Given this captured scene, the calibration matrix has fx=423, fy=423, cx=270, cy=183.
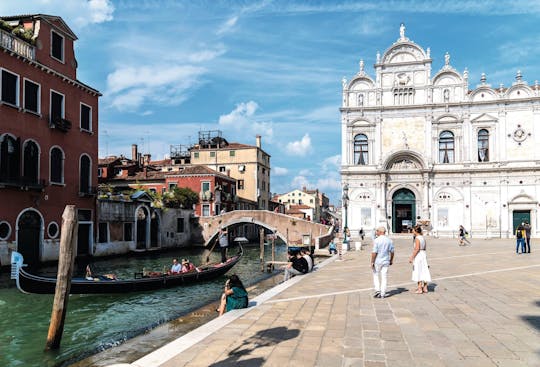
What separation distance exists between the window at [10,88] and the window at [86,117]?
15.6ft

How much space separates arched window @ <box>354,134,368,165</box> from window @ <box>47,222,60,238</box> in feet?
74.8

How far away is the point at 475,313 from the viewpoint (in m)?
6.78

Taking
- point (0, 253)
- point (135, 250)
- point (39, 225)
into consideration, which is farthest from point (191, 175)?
point (0, 253)

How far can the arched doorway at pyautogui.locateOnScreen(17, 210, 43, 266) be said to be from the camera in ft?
63.1

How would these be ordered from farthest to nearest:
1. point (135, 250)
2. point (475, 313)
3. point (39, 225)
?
1. point (135, 250)
2. point (39, 225)
3. point (475, 313)

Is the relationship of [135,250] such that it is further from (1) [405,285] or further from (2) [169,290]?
(1) [405,285]

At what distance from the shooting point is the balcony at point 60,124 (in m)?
20.9

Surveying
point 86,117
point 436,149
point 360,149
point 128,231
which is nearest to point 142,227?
point 128,231

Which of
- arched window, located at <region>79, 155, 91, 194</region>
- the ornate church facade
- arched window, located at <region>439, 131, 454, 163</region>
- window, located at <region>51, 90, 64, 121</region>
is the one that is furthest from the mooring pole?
arched window, located at <region>439, 131, 454, 163</region>

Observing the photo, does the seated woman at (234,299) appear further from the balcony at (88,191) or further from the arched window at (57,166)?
the balcony at (88,191)

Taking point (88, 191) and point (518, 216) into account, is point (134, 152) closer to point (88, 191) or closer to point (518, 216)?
point (88, 191)

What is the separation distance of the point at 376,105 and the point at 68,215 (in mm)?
29942

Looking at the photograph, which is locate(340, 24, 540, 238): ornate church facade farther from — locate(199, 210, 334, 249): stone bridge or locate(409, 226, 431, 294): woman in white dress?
locate(409, 226, 431, 294): woman in white dress

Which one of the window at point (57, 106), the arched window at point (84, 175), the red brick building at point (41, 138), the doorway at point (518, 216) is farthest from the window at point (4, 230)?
the doorway at point (518, 216)
